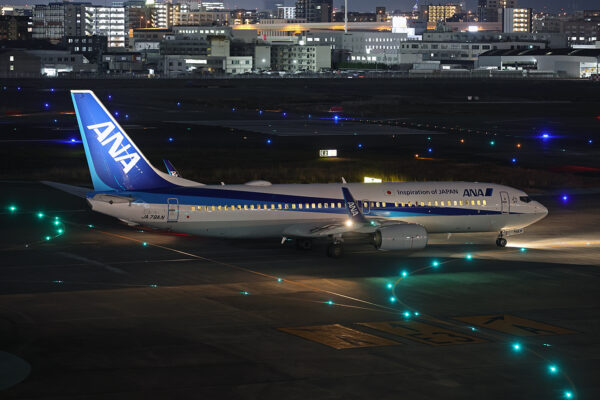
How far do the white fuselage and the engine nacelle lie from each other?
10.2 feet

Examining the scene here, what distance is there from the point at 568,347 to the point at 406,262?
15.6 meters

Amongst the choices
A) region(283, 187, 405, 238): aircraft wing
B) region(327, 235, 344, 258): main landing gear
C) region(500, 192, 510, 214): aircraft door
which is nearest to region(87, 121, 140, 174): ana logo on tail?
region(283, 187, 405, 238): aircraft wing

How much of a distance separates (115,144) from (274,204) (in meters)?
9.09

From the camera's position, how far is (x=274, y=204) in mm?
49250

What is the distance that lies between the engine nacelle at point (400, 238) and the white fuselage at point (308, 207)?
3112mm

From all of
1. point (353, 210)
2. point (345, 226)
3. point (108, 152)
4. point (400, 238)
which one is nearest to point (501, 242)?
point (400, 238)

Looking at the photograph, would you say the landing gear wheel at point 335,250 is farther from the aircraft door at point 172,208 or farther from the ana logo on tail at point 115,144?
the ana logo on tail at point 115,144

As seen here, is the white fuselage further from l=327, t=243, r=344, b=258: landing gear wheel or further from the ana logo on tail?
l=327, t=243, r=344, b=258: landing gear wheel

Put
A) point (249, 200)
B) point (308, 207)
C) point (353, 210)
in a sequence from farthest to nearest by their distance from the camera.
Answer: point (308, 207) < point (249, 200) < point (353, 210)

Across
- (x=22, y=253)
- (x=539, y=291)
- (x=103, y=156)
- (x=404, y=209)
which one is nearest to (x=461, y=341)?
(x=539, y=291)

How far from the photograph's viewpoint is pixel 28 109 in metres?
158

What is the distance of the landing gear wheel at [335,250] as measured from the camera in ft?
157

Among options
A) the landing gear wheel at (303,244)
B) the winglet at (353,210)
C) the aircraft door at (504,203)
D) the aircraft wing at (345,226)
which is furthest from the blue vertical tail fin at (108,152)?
the aircraft door at (504,203)

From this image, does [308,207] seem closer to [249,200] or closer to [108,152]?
[249,200]
